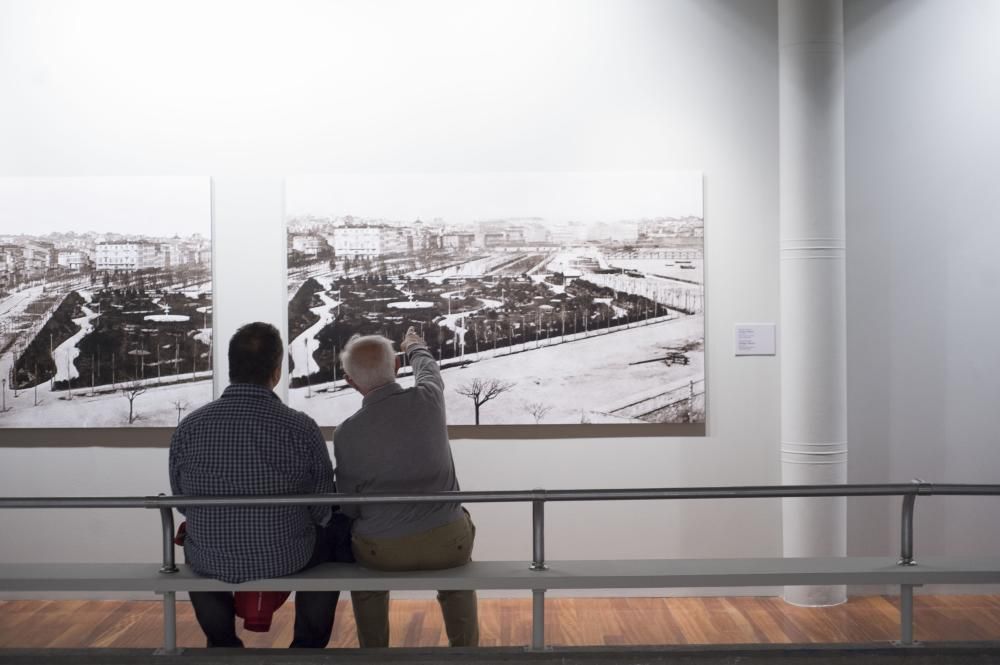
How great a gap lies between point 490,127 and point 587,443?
198 cm

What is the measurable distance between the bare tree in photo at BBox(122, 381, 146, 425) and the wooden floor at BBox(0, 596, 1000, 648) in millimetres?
1113

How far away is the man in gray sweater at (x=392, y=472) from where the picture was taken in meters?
3.31

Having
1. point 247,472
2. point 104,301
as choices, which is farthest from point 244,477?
point 104,301

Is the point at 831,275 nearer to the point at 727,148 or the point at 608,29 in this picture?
the point at 727,148

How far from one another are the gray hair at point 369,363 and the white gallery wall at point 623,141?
198 centimetres

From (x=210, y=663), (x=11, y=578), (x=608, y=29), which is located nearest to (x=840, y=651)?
(x=210, y=663)

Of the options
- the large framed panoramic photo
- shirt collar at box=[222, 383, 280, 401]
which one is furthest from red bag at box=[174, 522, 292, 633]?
the large framed panoramic photo

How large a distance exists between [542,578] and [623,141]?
309 cm

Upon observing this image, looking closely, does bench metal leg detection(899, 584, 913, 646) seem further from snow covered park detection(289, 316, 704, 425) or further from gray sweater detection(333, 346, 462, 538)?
snow covered park detection(289, 316, 704, 425)

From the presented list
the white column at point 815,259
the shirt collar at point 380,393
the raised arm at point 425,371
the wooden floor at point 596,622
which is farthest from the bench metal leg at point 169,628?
the white column at point 815,259

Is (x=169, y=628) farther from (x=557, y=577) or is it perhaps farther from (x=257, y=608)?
(x=557, y=577)

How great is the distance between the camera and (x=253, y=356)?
10.4 feet

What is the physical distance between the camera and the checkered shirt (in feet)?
10.2

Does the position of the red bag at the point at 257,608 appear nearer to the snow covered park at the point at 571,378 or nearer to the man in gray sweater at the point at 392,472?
the man in gray sweater at the point at 392,472
